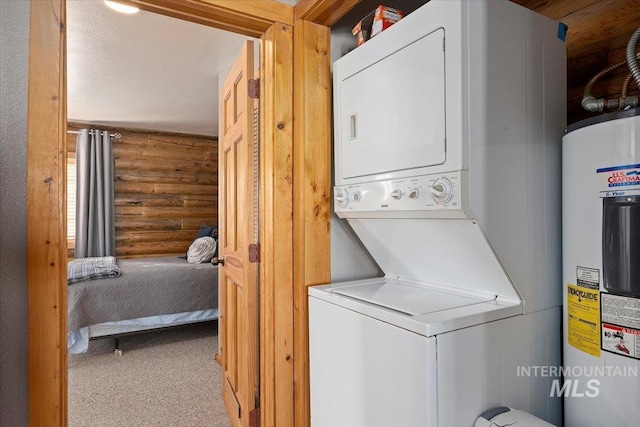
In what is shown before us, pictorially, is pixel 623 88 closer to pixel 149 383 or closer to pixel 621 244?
pixel 621 244

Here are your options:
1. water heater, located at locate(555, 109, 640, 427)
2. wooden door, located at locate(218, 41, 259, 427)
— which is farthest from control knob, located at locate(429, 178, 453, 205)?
wooden door, located at locate(218, 41, 259, 427)

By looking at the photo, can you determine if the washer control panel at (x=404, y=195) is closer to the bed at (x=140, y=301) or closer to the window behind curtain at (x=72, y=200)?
the bed at (x=140, y=301)

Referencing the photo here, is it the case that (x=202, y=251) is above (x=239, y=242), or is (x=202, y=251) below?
below

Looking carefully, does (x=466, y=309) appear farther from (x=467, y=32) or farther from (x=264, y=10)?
(x=264, y=10)

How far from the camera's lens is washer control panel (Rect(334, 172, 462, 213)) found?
1061mm

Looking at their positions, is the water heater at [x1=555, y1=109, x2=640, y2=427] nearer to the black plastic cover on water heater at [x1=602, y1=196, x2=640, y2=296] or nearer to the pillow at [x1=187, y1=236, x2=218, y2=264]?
the black plastic cover on water heater at [x1=602, y1=196, x2=640, y2=296]

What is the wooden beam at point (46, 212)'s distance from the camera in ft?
3.66

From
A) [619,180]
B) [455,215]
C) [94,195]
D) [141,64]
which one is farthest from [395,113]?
[94,195]

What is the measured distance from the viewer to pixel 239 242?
1979mm

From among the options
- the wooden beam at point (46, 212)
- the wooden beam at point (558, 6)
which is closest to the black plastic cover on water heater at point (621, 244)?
the wooden beam at point (558, 6)

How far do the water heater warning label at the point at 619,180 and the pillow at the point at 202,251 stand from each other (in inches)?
151

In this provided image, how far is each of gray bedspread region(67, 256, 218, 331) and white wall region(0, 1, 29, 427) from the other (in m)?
2.29

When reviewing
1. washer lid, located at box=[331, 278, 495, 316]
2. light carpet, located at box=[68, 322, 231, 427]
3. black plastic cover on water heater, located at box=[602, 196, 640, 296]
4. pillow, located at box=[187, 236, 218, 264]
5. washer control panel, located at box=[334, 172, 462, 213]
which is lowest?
light carpet, located at box=[68, 322, 231, 427]

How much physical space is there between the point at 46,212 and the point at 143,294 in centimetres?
264
